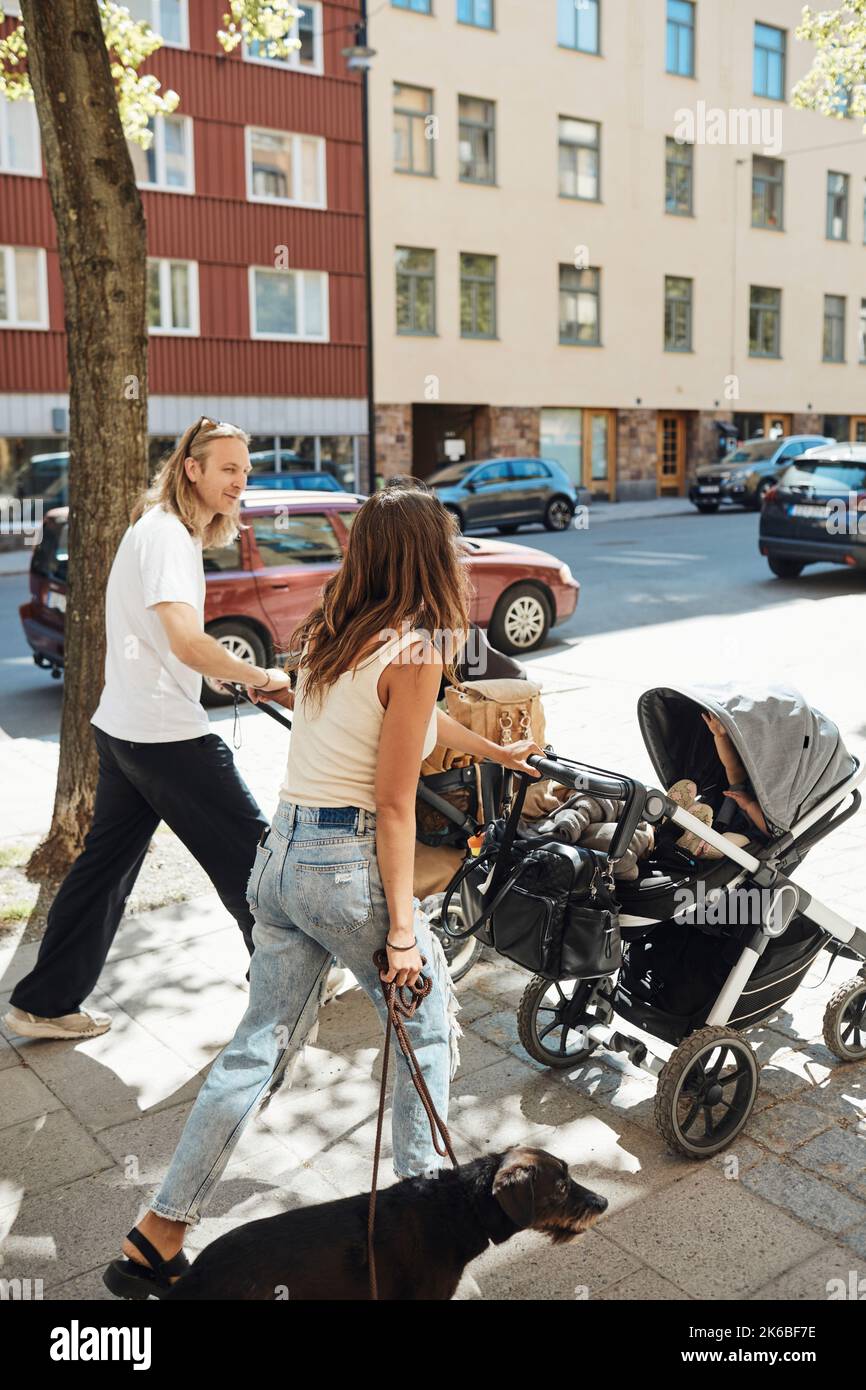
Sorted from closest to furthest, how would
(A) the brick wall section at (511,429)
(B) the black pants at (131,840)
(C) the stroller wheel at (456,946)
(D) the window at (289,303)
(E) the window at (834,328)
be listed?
(B) the black pants at (131,840) → (C) the stroller wheel at (456,946) → (D) the window at (289,303) → (A) the brick wall section at (511,429) → (E) the window at (834,328)

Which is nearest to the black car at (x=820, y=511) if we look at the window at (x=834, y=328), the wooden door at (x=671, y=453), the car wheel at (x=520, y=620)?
the car wheel at (x=520, y=620)

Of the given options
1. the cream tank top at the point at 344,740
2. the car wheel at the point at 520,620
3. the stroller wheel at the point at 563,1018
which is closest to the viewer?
the cream tank top at the point at 344,740

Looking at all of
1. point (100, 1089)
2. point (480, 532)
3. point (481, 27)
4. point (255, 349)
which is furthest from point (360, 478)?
point (100, 1089)

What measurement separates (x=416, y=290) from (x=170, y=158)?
629 cm

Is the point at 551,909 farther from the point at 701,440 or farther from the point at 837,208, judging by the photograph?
the point at 837,208

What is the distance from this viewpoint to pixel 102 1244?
3184 mm

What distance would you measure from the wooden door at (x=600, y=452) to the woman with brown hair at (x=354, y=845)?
102 feet

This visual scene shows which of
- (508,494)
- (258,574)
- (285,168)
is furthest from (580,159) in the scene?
(258,574)

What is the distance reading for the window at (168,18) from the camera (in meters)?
25.1

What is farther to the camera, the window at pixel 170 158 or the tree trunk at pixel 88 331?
the window at pixel 170 158

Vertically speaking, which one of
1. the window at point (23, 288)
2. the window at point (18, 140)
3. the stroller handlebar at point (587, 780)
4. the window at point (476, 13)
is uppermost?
the window at point (476, 13)

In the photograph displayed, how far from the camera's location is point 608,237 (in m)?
32.6

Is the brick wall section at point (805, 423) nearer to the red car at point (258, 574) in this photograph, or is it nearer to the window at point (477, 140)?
the window at point (477, 140)
